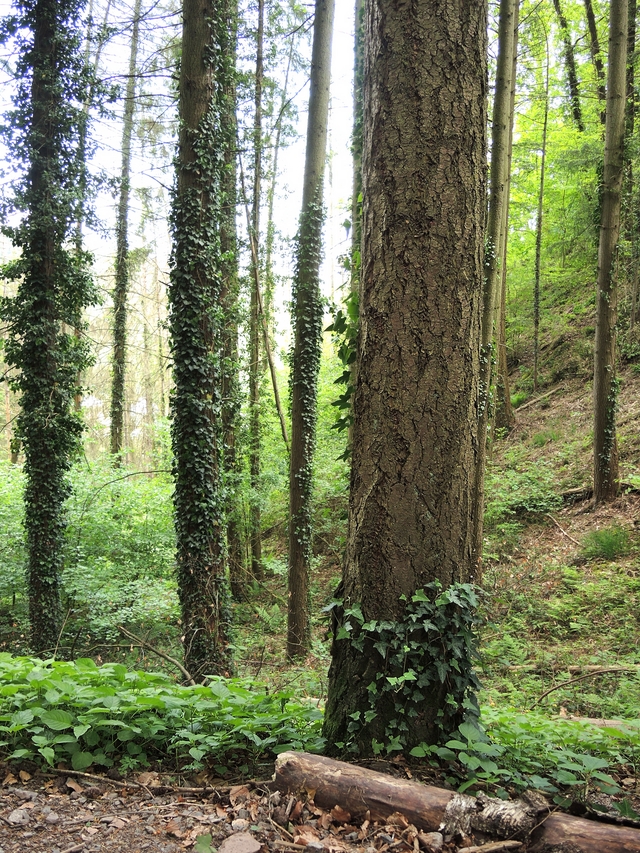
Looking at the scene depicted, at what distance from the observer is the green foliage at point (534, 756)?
241 centimetres

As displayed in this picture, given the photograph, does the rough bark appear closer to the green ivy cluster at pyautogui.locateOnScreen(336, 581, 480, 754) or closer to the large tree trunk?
the large tree trunk

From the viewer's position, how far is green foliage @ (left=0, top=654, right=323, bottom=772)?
2949mm

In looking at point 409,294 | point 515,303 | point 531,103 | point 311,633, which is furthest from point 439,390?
point 531,103

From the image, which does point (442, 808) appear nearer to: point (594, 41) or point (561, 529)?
point (561, 529)

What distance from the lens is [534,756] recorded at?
2.74 m

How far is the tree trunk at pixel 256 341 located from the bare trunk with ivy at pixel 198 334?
185 inches

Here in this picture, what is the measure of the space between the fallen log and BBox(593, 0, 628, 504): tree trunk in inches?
369

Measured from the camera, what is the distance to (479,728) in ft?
8.90

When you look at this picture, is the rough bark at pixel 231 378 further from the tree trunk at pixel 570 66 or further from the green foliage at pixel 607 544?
the tree trunk at pixel 570 66

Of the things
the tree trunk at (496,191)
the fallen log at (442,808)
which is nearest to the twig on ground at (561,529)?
the tree trunk at (496,191)

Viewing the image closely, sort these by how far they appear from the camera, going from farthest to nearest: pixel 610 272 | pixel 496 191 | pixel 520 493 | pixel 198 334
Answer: pixel 520 493
pixel 610 272
pixel 496 191
pixel 198 334

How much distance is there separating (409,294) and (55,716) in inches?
116

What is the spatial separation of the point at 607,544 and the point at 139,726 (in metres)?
8.53

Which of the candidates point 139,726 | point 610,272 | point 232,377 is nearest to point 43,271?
point 232,377
